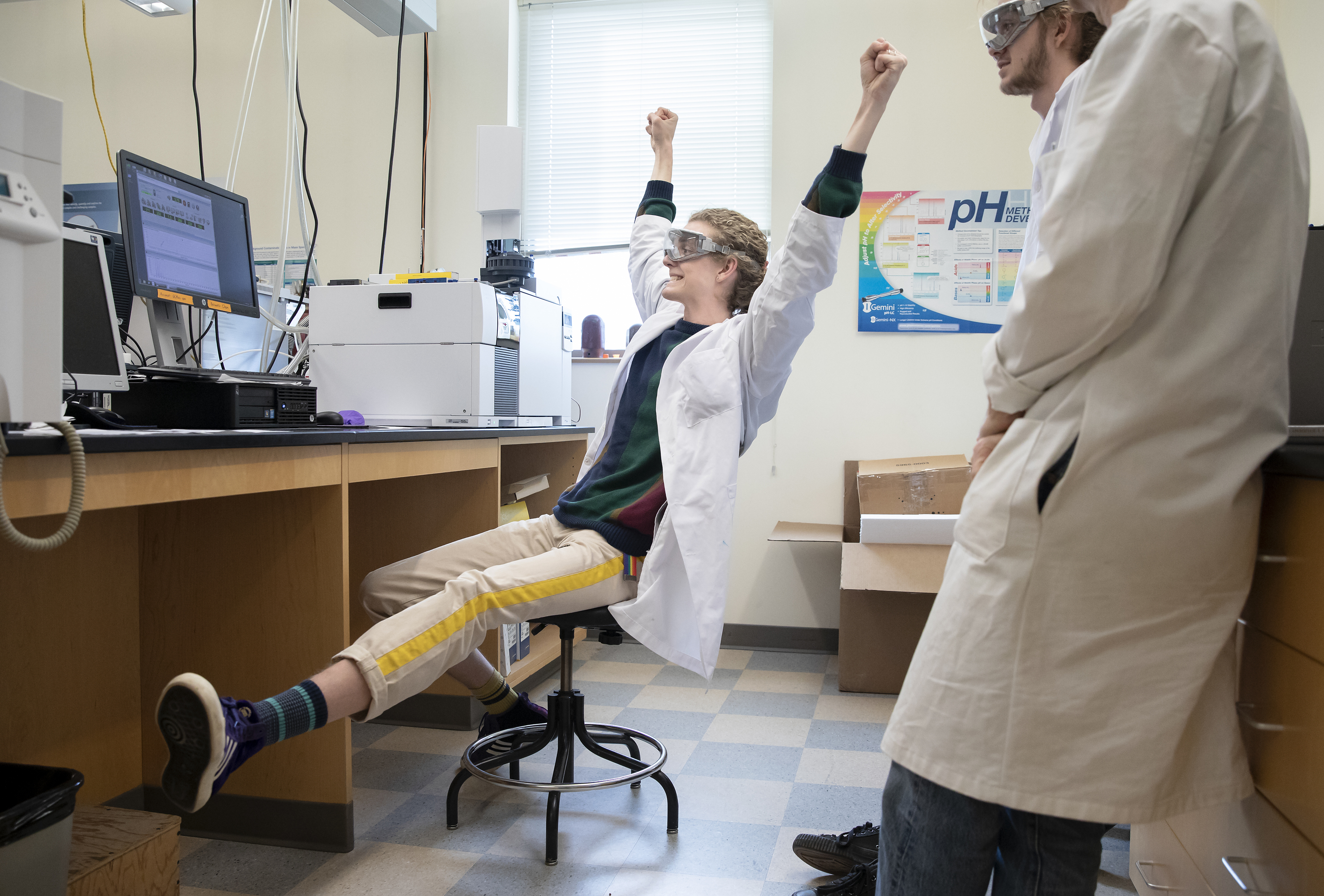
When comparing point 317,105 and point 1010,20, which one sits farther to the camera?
point 317,105

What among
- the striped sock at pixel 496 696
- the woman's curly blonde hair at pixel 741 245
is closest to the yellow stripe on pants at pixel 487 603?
the striped sock at pixel 496 696

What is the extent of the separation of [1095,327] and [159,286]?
1813 millimetres

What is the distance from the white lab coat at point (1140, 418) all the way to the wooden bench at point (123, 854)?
1241mm

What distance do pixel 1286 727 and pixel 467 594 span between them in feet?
3.87

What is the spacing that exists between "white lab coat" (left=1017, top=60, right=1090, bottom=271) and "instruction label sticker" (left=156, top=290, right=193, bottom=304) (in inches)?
66.1

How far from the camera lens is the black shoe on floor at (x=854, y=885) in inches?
→ 59.3

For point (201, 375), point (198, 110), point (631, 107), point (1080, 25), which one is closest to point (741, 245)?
point (1080, 25)

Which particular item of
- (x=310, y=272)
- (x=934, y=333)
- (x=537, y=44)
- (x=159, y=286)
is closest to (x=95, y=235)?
(x=159, y=286)

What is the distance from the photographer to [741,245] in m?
2.05

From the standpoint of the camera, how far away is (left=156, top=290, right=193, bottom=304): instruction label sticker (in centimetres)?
184

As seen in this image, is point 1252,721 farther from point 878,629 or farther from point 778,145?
point 778,145

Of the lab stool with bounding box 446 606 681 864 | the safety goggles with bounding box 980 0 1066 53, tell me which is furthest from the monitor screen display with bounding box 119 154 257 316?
the safety goggles with bounding box 980 0 1066 53

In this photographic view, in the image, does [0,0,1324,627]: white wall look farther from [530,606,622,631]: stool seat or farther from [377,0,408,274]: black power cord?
[530,606,622,631]: stool seat

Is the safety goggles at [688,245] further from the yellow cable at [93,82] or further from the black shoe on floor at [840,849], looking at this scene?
the yellow cable at [93,82]
